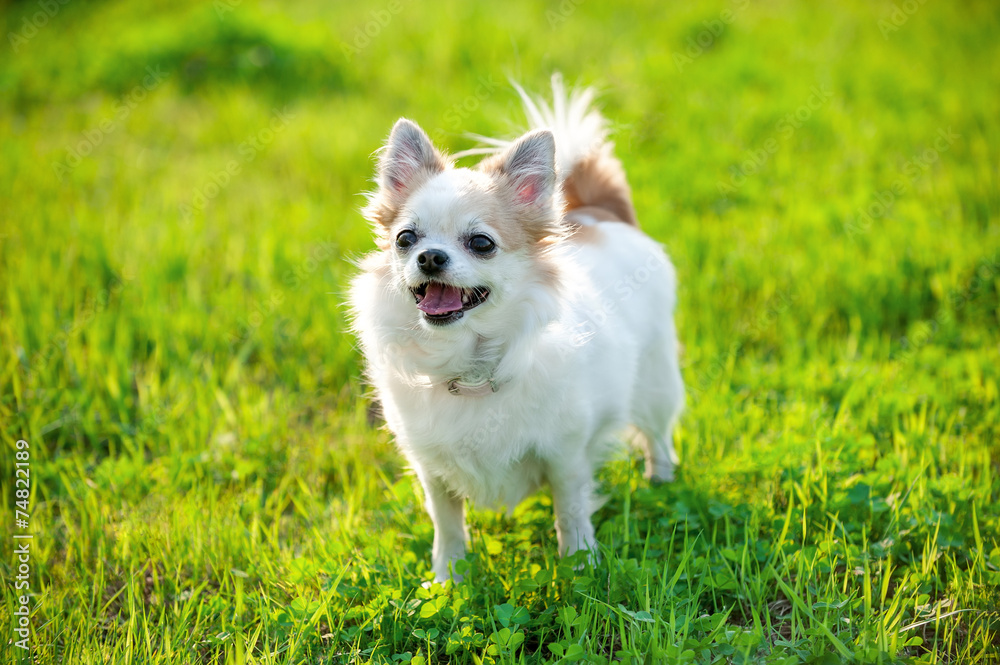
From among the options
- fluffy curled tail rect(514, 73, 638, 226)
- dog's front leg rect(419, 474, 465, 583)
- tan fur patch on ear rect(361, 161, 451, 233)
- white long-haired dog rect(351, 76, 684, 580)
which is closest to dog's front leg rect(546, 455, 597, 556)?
white long-haired dog rect(351, 76, 684, 580)

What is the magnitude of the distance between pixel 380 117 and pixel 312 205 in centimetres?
132

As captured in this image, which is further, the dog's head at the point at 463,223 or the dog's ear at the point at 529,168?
the dog's ear at the point at 529,168

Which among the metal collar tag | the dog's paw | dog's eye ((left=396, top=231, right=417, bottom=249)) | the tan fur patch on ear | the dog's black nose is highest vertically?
the tan fur patch on ear

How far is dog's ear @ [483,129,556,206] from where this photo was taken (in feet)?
8.03

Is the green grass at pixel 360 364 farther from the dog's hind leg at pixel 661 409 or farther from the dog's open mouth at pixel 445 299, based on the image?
the dog's open mouth at pixel 445 299

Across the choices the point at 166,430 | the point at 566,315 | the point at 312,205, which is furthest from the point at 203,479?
the point at 312,205

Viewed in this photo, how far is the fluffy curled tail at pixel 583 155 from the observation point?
3.06 m

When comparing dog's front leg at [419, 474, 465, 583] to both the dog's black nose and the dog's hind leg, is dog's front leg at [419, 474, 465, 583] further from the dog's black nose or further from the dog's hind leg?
the dog's hind leg

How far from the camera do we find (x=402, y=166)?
2564 millimetres

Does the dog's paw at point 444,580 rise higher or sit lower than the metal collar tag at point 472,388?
lower

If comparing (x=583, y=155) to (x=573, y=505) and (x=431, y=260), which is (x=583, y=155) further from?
(x=573, y=505)

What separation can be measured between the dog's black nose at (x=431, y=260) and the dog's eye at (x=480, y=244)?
14cm

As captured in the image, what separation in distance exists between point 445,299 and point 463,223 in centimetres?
24

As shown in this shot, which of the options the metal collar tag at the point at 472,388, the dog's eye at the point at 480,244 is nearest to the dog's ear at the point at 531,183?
the dog's eye at the point at 480,244
